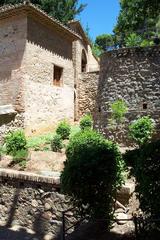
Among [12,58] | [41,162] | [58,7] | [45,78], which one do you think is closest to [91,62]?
[58,7]

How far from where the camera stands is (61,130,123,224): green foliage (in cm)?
585

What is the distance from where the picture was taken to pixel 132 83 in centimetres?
1546

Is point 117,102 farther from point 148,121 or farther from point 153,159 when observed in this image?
point 153,159

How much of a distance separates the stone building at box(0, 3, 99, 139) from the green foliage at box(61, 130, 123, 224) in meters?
11.3

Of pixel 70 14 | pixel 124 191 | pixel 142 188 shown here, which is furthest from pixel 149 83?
pixel 70 14

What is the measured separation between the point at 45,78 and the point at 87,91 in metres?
4.20

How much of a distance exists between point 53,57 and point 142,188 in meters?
15.0

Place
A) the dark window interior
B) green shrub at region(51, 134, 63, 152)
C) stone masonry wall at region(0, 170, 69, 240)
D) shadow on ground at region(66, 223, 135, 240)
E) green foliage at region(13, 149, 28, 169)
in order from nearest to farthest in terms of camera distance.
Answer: shadow on ground at region(66, 223, 135, 240), stone masonry wall at region(0, 170, 69, 240), green foliage at region(13, 149, 28, 169), green shrub at region(51, 134, 63, 152), the dark window interior

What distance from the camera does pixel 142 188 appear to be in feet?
16.4

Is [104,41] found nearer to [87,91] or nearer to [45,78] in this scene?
[87,91]

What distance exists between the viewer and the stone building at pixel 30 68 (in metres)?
17.0

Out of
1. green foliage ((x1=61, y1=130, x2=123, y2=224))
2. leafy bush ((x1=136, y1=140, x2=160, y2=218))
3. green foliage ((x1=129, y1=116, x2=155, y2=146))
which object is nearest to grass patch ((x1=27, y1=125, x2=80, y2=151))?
green foliage ((x1=129, y1=116, x2=155, y2=146))

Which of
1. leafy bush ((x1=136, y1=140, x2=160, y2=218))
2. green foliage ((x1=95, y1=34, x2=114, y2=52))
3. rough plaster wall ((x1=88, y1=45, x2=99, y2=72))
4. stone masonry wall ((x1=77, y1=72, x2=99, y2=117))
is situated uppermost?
green foliage ((x1=95, y1=34, x2=114, y2=52))

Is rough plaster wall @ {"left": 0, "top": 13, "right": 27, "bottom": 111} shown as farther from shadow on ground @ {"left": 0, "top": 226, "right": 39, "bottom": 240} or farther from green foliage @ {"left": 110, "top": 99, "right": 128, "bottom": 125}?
shadow on ground @ {"left": 0, "top": 226, "right": 39, "bottom": 240}
